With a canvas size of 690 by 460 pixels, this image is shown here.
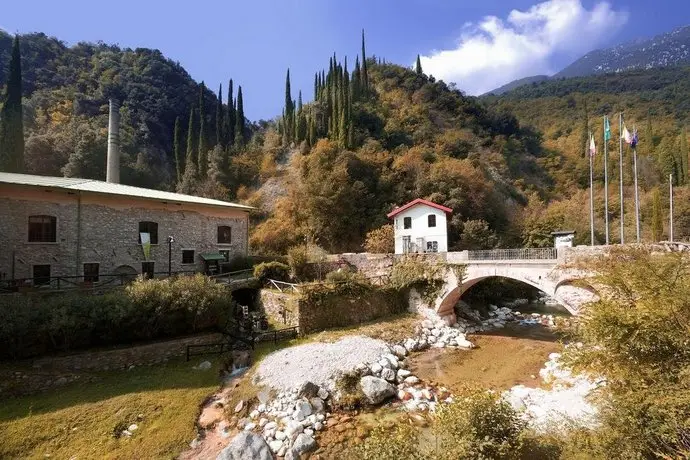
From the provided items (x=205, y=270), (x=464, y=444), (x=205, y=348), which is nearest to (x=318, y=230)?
(x=205, y=270)

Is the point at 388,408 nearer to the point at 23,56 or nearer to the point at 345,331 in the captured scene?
the point at 345,331

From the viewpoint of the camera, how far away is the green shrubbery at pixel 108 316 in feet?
43.9

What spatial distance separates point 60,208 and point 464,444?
2429 cm

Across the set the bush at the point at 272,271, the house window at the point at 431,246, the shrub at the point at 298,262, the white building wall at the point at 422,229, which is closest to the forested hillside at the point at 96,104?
the bush at the point at 272,271

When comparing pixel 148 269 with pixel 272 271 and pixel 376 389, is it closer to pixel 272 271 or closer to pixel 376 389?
pixel 272 271

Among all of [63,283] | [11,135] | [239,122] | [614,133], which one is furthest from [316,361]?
[614,133]

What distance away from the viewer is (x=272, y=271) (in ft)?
79.8

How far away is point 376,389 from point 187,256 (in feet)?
59.5

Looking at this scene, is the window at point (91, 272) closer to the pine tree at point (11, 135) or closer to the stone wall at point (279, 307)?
the stone wall at point (279, 307)

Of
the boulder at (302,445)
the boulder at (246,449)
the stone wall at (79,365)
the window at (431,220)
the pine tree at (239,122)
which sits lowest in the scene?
the boulder at (302,445)

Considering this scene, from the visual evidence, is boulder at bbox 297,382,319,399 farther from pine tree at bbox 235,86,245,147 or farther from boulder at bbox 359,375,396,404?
pine tree at bbox 235,86,245,147

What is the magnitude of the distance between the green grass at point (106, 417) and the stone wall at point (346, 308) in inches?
267

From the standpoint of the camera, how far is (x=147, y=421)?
11039 millimetres

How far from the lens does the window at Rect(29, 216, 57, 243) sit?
1911 cm
